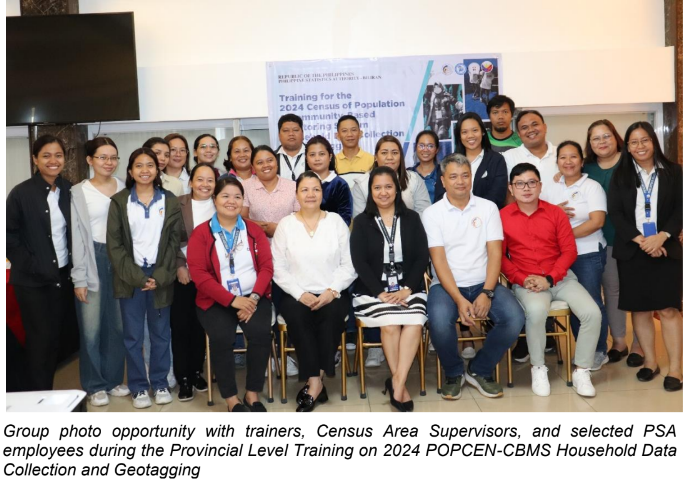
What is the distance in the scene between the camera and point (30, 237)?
3395mm

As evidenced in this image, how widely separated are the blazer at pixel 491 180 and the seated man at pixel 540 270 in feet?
1.06

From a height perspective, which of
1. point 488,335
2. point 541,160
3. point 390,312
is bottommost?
point 488,335

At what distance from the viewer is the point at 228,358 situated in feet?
11.2

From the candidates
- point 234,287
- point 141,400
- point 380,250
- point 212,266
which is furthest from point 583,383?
point 141,400

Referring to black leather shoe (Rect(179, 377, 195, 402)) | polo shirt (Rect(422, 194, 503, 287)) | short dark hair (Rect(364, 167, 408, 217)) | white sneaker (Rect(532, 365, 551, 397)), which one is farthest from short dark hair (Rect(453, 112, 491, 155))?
black leather shoe (Rect(179, 377, 195, 402))

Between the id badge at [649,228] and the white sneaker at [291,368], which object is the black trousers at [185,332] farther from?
the id badge at [649,228]

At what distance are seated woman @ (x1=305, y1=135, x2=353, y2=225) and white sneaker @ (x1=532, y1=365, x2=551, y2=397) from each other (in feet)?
5.04

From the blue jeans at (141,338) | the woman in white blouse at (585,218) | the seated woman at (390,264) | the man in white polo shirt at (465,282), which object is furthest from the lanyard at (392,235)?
the blue jeans at (141,338)

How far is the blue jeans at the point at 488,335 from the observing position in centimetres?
348

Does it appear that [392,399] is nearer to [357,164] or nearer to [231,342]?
[231,342]

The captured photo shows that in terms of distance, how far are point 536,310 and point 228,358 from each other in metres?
1.82

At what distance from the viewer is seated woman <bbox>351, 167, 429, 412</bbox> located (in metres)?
3.49

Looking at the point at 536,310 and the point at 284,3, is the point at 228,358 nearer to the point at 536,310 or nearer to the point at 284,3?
the point at 536,310

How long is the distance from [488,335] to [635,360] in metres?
1.17
